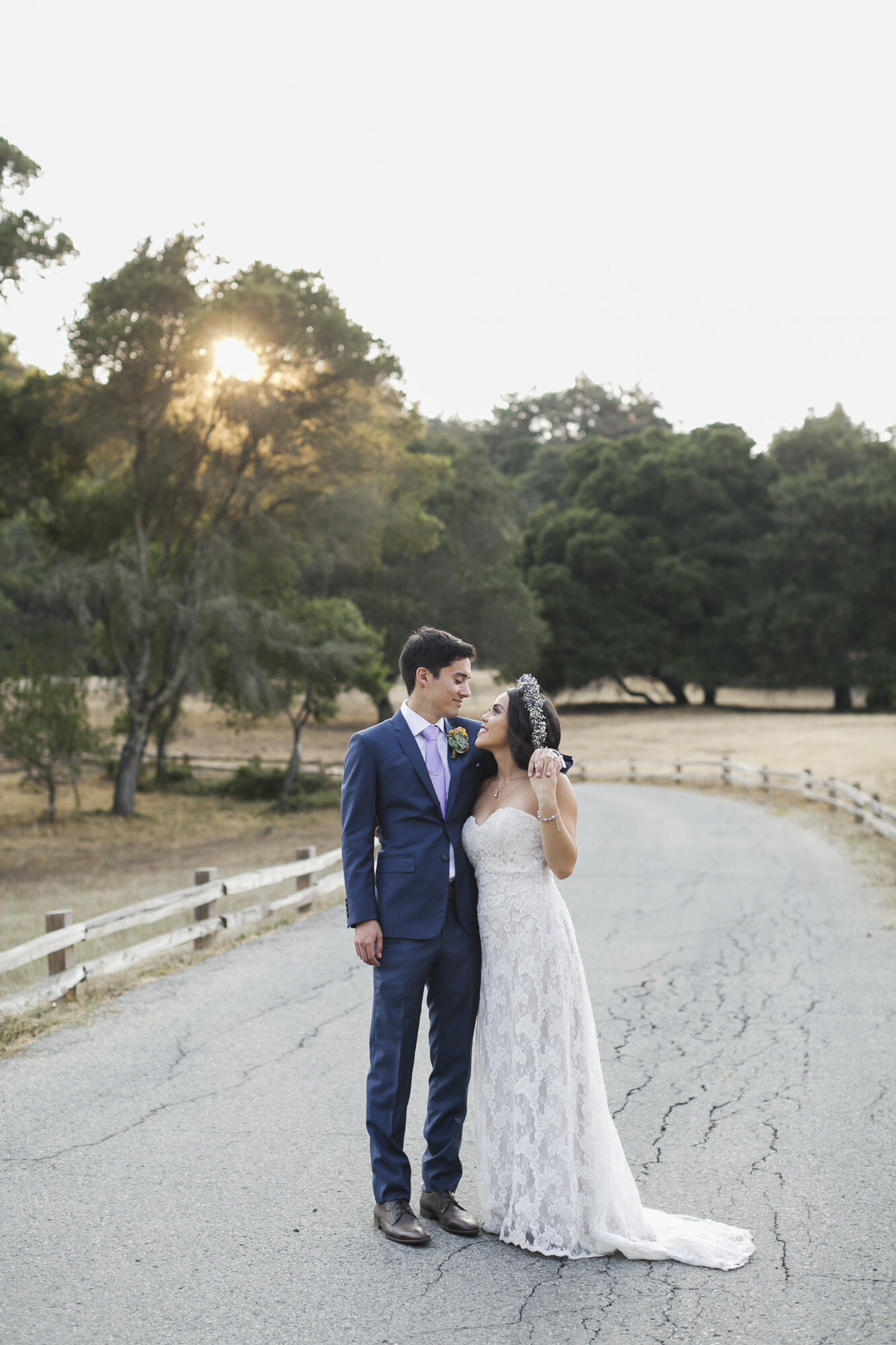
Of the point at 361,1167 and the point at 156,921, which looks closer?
the point at 361,1167

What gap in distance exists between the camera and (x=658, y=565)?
5606 cm

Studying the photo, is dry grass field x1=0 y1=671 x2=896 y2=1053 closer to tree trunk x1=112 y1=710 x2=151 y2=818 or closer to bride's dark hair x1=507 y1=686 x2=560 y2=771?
tree trunk x1=112 y1=710 x2=151 y2=818

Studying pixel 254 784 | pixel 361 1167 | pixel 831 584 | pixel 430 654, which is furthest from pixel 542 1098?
pixel 831 584

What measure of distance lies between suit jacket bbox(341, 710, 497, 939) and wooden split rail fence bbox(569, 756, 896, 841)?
1280 centimetres

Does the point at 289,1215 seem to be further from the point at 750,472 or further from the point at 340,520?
the point at 750,472

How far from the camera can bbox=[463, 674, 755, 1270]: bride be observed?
13.2 feet

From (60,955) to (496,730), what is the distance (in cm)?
455

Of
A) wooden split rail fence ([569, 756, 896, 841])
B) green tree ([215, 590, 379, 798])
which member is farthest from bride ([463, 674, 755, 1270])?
green tree ([215, 590, 379, 798])

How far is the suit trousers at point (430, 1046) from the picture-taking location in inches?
164

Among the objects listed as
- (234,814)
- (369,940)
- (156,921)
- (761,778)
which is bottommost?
(234,814)

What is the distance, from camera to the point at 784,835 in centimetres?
1830

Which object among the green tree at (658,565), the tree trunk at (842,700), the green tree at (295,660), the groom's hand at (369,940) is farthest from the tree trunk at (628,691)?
the groom's hand at (369,940)

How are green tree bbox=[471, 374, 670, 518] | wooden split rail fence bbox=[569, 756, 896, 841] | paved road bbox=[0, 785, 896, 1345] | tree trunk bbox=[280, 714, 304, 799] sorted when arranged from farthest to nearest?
green tree bbox=[471, 374, 670, 518]
tree trunk bbox=[280, 714, 304, 799]
wooden split rail fence bbox=[569, 756, 896, 841]
paved road bbox=[0, 785, 896, 1345]

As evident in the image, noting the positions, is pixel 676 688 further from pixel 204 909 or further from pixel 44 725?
pixel 204 909
